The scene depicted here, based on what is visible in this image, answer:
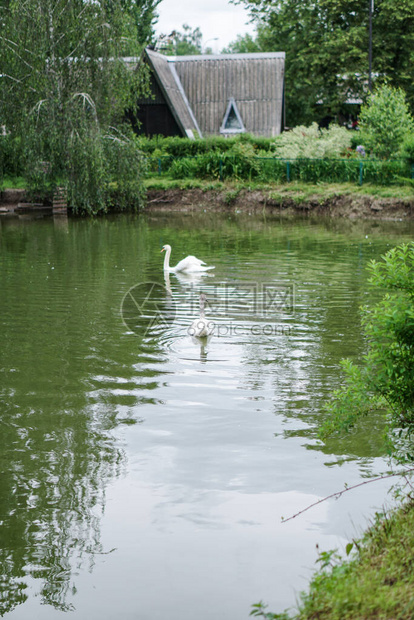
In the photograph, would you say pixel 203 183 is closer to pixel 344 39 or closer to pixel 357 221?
pixel 357 221

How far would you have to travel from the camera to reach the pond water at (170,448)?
5980 millimetres

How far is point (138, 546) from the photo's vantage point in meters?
6.43

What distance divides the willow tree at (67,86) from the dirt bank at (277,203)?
7203mm

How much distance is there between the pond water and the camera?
5.98 metres

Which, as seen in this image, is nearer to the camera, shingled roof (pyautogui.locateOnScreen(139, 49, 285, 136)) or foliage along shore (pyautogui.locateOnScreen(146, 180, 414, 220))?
foliage along shore (pyautogui.locateOnScreen(146, 180, 414, 220))

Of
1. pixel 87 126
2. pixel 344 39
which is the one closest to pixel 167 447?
pixel 87 126

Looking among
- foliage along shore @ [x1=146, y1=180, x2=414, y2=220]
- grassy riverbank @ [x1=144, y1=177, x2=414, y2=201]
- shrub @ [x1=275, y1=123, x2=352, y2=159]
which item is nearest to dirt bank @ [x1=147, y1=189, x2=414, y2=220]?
foliage along shore @ [x1=146, y1=180, x2=414, y2=220]

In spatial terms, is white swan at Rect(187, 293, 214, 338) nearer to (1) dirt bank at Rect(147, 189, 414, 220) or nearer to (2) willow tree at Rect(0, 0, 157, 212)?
(2) willow tree at Rect(0, 0, 157, 212)

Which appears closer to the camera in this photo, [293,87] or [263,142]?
[263,142]

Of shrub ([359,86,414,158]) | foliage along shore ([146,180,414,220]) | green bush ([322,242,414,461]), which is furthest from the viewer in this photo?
shrub ([359,86,414,158])

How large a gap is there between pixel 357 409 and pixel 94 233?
2162 centimetres

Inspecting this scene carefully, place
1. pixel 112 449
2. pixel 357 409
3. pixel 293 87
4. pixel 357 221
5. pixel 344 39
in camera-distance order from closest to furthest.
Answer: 1. pixel 357 409
2. pixel 112 449
3. pixel 357 221
4. pixel 344 39
5. pixel 293 87

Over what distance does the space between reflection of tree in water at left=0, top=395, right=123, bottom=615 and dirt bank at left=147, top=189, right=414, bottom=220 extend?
2604 cm

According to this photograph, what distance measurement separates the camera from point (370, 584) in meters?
4.87
